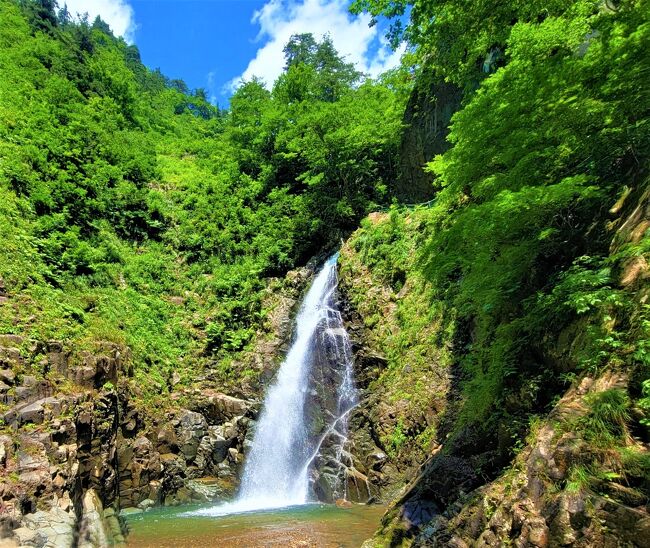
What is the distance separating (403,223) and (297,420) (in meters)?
8.72

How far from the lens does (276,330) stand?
59.6 ft

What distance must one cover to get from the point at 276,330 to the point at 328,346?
295 cm

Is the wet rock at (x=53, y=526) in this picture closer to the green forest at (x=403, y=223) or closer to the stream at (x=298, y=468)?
the stream at (x=298, y=468)

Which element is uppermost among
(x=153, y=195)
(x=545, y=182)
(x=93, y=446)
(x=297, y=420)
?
(x=153, y=195)

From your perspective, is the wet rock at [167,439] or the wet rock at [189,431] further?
the wet rock at [189,431]

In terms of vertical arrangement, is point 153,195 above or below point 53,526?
above

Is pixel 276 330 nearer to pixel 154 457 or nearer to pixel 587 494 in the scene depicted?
pixel 154 457

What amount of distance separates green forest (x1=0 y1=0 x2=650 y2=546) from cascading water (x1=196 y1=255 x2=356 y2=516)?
115 centimetres

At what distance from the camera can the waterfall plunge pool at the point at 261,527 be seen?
8.70m

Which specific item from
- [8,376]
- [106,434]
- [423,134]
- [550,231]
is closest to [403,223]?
[423,134]

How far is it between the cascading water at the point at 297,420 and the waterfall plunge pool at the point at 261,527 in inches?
46.3

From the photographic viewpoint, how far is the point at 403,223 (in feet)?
58.2

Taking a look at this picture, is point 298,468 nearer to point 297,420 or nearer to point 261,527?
point 297,420

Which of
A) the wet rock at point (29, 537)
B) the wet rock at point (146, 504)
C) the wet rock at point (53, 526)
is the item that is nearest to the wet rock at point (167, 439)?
the wet rock at point (146, 504)
